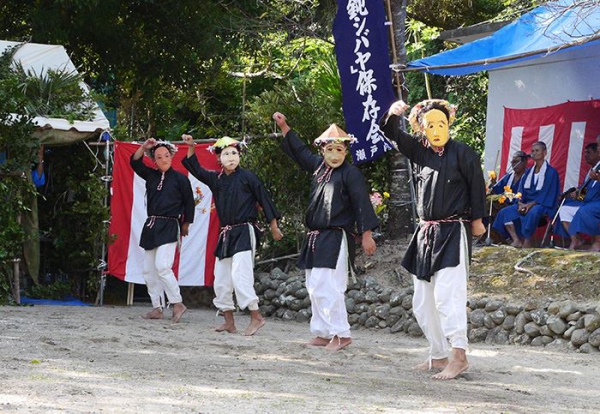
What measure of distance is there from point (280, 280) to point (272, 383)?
4876mm

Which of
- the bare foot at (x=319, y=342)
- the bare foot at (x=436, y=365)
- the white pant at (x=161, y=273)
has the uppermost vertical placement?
the white pant at (x=161, y=273)

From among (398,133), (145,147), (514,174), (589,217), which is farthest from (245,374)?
(514,174)

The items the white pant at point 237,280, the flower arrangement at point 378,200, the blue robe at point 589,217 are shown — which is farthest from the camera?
the flower arrangement at point 378,200

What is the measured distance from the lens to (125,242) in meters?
11.0

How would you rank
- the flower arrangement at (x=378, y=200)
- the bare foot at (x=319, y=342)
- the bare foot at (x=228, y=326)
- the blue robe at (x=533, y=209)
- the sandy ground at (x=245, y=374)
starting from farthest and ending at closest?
the flower arrangement at (x=378, y=200) → the blue robe at (x=533, y=209) → the bare foot at (x=228, y=326) → the bare foot at (x=319, y=342) → the sandy ground at (x=245, y=374)

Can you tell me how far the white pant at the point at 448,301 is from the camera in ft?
21.4

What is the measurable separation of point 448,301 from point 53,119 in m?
5.42

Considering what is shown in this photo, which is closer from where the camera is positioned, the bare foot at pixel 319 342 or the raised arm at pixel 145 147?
the bare foot at pixel 319 342

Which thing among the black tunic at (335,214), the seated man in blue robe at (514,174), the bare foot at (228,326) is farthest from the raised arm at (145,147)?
the seated man in blue robe at (514,174)

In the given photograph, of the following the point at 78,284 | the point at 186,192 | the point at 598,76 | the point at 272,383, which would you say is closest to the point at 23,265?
the point at 78,284

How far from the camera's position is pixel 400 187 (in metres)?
11.7

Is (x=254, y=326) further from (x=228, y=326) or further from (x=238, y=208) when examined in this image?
(x=238, y=208)

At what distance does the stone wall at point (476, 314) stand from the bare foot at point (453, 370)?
6.68 ft

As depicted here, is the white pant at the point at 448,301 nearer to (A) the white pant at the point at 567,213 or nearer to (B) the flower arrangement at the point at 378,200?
(B) the flower arrangement at the point at 378,200
